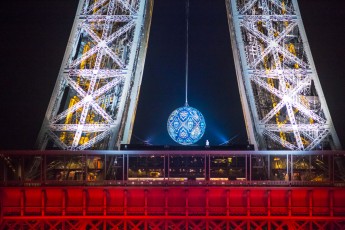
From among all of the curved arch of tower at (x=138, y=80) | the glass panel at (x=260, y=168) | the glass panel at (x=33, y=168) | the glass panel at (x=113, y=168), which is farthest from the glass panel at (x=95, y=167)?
the glass panel at (x=260, y=168)

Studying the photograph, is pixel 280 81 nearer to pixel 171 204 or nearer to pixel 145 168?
pixel 145 168

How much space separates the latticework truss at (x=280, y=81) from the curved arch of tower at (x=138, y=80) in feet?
0.10

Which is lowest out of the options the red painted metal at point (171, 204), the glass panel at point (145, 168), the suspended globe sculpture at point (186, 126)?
the red painted metal at point (171, 204)

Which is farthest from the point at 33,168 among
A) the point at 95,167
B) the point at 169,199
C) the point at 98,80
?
the point at 98,80

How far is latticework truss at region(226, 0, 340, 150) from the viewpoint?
19641 millimetres

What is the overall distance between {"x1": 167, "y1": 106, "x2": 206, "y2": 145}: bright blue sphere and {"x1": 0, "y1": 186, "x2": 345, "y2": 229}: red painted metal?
15.6 feet

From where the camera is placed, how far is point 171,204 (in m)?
15.8

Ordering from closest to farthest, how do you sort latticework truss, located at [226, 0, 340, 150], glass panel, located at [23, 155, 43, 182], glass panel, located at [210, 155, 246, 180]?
glass panel, located at [23, 155, 43, 182] < latticework truss, located at [226, 0, 340, 150] < glass panel, located at [210, 155, 246, 180]

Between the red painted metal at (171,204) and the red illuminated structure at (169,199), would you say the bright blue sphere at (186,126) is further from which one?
the red painted metal at (171,204)

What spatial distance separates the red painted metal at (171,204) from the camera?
1552 cm

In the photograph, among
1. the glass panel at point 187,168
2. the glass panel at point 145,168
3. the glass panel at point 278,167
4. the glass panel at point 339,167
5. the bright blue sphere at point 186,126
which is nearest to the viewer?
the glass panel at point 339,167

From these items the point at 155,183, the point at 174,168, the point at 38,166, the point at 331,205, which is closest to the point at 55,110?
the point at 38,166

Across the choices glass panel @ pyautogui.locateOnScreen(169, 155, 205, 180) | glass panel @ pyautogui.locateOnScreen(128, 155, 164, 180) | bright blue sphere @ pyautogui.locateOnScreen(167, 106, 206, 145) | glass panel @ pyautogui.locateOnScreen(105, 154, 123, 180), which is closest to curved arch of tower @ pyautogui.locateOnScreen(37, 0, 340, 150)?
glass panel @ pyautogui.locateOnScreen(105, 154, 123, 180)

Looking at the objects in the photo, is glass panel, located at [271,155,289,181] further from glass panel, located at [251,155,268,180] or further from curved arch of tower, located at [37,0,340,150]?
curved arch of tower, located at [37,0,340,150]
